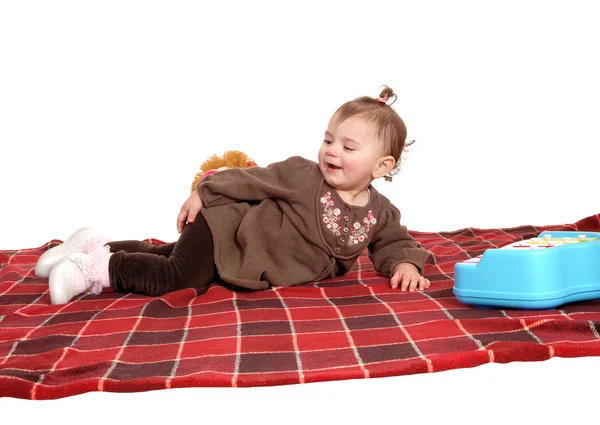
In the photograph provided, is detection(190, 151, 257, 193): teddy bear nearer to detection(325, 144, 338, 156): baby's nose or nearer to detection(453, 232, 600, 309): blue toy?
detection(325, 144, 338, 156): baby's nose

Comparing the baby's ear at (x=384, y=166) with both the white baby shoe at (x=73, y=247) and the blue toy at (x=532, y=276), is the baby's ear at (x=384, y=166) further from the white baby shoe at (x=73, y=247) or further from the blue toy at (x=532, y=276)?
the white baby shoe at (x=73, y=247)

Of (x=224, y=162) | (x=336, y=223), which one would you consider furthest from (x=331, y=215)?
(x=224, y=162)

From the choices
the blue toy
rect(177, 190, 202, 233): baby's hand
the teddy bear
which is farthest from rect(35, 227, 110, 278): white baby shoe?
the blue toy

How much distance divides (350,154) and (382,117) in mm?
169

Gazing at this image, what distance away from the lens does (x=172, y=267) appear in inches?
101

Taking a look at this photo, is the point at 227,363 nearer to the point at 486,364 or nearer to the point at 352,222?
the point at 486,364

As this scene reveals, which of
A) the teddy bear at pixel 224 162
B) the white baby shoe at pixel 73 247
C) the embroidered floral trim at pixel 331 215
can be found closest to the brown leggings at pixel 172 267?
the white baby shoe at pixel 73 247

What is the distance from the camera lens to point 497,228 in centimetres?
359

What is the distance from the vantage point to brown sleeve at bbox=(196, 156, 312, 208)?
2.61 metres

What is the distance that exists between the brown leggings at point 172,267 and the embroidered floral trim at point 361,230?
1.58 feet

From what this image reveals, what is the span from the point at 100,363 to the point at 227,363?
31 cm

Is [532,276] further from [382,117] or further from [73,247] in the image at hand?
[73,247]

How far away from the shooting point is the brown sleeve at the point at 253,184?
261cm

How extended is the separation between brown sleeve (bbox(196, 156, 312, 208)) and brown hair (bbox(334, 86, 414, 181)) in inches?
9.8
